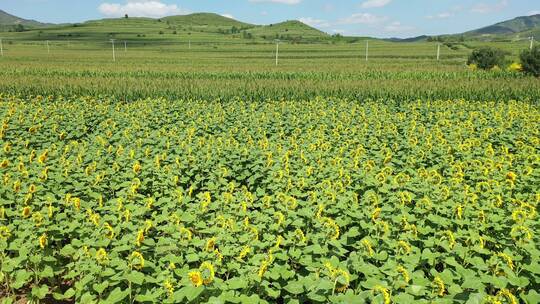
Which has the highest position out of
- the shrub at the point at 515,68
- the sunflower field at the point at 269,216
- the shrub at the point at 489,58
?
the shrub at the point at 489,58

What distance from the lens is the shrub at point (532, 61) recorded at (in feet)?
72.9

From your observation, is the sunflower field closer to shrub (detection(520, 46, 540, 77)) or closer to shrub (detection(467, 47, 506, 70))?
shrub (detection(520, 46, 540, 77))

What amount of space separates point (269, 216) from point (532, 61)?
23.3 metres

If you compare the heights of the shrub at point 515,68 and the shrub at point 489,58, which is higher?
the shrub at point 489,58

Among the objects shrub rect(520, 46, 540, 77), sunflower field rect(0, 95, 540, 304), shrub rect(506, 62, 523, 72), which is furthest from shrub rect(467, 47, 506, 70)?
sunflower field rect(0, 95, 540, 304)

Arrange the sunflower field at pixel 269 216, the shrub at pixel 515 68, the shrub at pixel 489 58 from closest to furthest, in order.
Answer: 1. the sunflower field at pixel 269 216
2. the shrub at pixel 515 68
3. the shrub at pixel 489 58

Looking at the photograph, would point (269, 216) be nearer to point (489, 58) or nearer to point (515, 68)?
point (515, 68)

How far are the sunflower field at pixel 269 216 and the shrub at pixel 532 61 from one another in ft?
47.8

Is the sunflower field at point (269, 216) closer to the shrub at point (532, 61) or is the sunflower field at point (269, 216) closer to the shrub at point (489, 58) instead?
the shrub at point (532, 61)

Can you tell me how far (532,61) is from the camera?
73.7 feet

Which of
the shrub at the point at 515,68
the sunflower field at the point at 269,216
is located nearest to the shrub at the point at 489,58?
the shrub at the point at 515,68

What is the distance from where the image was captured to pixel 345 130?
30.2 feet

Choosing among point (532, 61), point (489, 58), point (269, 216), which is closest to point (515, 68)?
point (489, 58)

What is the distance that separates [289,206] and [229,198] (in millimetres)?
726
